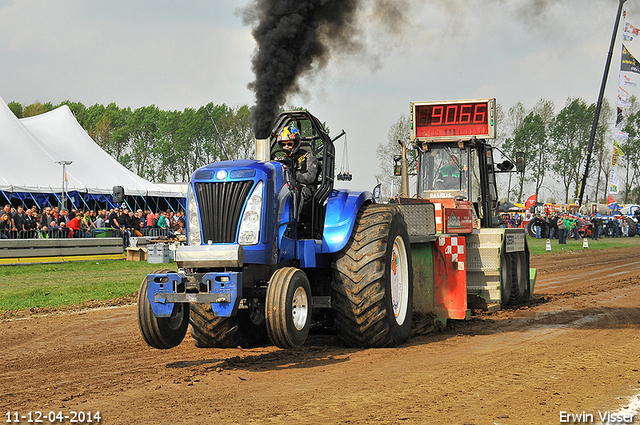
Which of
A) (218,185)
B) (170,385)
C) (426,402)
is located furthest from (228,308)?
(426,402)

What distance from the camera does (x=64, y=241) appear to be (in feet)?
61.9

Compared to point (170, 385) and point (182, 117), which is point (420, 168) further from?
point (182, 117)

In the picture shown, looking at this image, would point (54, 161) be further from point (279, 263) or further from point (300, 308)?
point (300, 308)

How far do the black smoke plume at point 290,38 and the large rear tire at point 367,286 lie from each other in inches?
89.4

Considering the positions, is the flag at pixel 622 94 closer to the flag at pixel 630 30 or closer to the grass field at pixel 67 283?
the flag at pixel 630 30

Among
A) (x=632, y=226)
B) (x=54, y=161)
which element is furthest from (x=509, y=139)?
(x=54, y=161)

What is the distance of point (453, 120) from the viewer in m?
12.8

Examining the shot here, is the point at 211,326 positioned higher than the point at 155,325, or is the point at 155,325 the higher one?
the point at 155,325

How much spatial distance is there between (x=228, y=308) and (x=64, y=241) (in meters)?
14.8

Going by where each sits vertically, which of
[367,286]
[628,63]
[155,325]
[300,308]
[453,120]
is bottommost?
[155,325]

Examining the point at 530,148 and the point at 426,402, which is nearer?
the point at 426,402

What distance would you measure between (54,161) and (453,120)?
19.5 metres

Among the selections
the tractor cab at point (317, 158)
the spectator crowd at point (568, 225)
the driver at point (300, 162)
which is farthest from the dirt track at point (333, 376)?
the spectator crowd at point (568, 225)

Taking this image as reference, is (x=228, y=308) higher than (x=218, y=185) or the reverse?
the reverse
